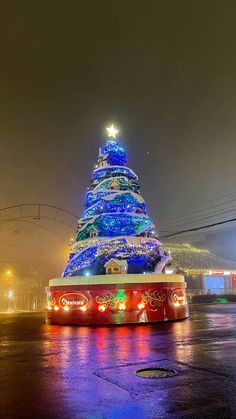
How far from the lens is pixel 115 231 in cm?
2089

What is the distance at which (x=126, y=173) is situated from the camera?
74.3ft

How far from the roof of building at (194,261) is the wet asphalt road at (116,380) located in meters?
38.8

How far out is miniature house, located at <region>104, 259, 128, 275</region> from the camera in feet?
63.4

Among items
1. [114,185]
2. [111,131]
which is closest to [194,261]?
[111,131]

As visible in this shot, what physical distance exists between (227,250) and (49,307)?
197ft

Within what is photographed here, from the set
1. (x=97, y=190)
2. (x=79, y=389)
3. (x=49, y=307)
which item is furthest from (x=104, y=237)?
(x=79, y=389)

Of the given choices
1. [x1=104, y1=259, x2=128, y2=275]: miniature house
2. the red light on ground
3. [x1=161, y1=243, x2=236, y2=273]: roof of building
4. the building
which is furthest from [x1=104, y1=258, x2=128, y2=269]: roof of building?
the building

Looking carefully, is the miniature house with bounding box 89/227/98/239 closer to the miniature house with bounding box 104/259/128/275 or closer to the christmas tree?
the christmas tree

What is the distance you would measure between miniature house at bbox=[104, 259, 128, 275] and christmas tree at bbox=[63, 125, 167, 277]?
231 millimetres

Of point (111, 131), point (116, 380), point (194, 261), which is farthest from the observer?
point (194, 261)

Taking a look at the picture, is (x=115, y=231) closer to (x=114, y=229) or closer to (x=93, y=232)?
(x=114, y=229)

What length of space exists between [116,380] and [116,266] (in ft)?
42.7

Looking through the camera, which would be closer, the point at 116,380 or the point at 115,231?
the point at 116,380

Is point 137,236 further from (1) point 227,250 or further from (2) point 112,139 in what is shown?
(1) point 227,250
